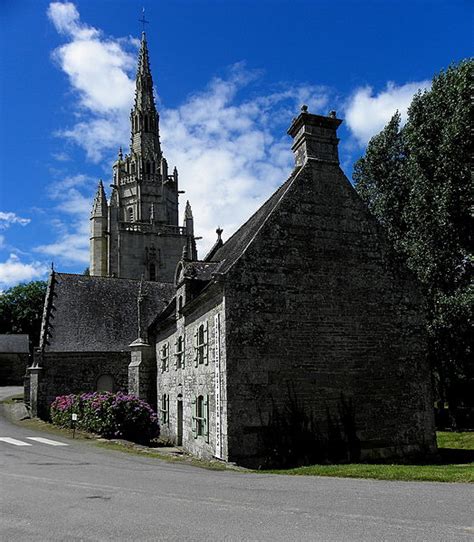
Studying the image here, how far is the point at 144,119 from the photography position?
6656 cm

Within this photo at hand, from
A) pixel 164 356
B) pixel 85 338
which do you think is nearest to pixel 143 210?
pixel 85 338

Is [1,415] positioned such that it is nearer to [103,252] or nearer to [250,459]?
[250,459]

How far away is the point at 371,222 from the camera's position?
57.5ft

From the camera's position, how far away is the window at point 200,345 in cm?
1672

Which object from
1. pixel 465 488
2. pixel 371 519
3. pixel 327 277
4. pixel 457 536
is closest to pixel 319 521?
pixel 371 519

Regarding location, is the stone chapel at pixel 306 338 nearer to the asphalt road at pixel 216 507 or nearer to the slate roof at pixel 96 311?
the asphalt road at pixel 216 507

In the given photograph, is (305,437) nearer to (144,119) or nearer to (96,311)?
(96,311)

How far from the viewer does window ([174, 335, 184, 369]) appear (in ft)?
65.6

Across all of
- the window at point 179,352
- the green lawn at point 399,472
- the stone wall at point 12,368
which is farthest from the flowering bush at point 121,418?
the stone wall at point 12,368

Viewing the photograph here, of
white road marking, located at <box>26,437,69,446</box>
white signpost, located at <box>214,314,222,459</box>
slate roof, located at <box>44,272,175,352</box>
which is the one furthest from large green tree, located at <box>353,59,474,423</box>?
white road marking, located at <box>26,437,69,446</box>

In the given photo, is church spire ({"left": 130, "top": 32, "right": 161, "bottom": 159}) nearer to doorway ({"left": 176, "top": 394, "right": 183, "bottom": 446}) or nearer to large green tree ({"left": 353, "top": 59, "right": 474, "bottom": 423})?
large green tree ({"left": 353, "top": 59, "right": 474, "bottom": 423})

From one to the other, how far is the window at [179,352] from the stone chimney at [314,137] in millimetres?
7903

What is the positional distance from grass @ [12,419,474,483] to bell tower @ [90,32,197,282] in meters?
31.8

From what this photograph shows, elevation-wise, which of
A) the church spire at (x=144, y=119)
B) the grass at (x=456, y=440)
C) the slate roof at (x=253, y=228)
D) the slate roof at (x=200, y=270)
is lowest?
the grass at (x=456, y=440)
